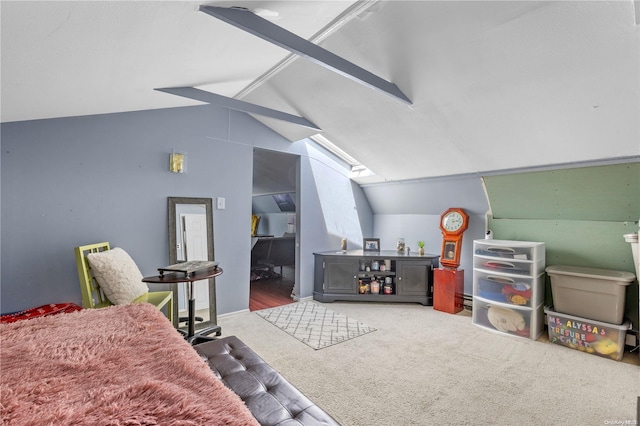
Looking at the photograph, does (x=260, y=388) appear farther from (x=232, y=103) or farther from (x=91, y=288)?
(x=232, y=103)

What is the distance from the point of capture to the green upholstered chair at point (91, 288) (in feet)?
7.87

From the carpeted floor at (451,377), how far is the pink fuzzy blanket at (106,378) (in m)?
1.14

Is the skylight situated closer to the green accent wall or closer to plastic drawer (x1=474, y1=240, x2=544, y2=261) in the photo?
the green accent wall

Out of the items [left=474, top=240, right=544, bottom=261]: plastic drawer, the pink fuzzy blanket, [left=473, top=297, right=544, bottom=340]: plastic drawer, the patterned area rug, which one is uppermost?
[left=474, top=240, right=544, bottom=261]: plastic drawer

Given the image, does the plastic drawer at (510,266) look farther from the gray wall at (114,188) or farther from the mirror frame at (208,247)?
the mirror frame at (208,247)

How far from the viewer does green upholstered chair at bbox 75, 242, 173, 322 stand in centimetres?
240

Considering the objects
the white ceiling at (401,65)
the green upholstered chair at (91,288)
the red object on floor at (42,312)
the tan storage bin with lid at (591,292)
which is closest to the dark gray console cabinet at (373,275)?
the tan storage bin with lid at (591,292)

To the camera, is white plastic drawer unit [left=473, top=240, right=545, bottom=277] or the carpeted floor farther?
white plastic drawer unit [left=473, top=240, right=545, bottom=277]

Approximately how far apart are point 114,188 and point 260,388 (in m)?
2.54

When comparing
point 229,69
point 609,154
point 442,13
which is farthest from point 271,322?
point 609,154

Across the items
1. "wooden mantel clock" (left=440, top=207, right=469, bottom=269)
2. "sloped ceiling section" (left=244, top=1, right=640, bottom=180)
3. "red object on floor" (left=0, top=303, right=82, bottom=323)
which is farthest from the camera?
"wooden mantel clock" (left=440, top=207, right=469, bottom=269)

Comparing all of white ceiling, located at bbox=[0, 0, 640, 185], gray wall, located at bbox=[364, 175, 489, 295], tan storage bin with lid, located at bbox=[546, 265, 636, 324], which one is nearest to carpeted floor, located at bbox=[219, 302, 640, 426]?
tan storage bin with lid, located at bbox=[546, 265, 636, 324]

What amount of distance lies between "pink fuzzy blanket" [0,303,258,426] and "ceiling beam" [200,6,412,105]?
1.59 meters

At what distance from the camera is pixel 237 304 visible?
3.72 m
